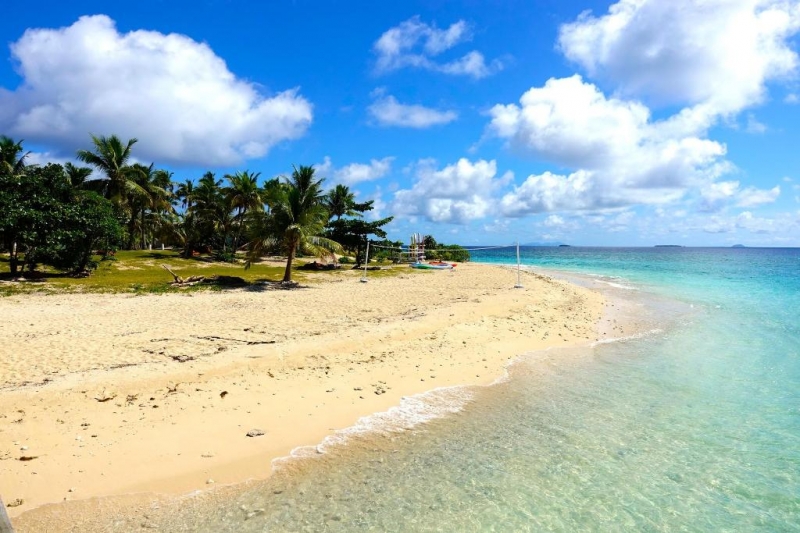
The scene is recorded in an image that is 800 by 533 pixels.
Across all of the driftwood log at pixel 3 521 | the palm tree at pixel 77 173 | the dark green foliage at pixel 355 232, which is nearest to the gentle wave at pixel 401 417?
the driftwood log at pixel 3 521

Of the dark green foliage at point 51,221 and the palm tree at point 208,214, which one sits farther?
the palm tree at point 208,214

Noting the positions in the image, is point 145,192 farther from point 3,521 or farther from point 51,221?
point 3,521

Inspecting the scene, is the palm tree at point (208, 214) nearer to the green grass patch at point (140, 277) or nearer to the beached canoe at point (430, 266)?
the green grass patch at point (140, 277)

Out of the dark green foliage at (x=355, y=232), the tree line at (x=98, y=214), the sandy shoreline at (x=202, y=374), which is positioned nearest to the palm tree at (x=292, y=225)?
the tree line at (x=98, y=214)

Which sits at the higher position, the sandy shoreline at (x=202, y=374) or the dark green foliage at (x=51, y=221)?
the dark green foliage at (x=51, y=221)

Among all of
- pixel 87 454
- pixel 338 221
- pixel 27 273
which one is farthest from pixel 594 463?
Answer: pixel 338 221

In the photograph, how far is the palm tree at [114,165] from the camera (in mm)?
34594

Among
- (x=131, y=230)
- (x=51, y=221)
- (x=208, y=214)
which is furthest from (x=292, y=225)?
(x=131, y=230)

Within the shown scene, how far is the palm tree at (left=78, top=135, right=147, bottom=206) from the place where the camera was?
1362 inches

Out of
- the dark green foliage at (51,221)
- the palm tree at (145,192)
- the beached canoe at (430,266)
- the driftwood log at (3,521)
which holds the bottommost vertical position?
the driftwood log at (3,521)

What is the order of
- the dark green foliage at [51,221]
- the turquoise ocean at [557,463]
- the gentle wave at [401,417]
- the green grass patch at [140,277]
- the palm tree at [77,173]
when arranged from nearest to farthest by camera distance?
the turquoise ocean at [557,463] → the gentle wave at [401,417] → the green grass patch at [140,277] → the dark green foliage at [51,221] → the palm tree at [77,173]

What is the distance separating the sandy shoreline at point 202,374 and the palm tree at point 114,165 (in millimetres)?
22132

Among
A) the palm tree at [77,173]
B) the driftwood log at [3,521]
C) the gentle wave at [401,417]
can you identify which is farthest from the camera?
the palm tree at [77,173]

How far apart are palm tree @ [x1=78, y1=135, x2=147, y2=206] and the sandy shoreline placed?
22.1m
